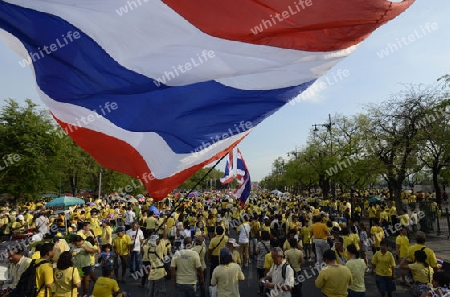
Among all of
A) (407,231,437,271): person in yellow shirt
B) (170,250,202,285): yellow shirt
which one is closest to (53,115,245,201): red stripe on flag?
(170,250,202,285): yellow shirt

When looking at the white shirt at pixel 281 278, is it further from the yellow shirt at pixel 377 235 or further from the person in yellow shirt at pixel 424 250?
the yellow shirt at pixel 377 235

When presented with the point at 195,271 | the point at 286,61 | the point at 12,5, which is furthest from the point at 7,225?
the point at 286,61

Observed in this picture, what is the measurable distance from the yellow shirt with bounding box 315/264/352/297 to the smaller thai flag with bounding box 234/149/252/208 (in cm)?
674

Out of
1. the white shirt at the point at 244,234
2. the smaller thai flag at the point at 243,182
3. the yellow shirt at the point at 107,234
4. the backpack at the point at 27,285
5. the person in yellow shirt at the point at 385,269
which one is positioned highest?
the smaller thai flag at the point at 243,182

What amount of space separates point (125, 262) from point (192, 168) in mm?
7090

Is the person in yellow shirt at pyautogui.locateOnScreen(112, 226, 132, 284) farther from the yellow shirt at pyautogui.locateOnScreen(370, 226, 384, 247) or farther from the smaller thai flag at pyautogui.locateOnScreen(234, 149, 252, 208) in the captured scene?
the yellow shirt at pyautogui.locateOnScreen(370, 226, 384, 247)

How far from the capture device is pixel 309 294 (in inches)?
343

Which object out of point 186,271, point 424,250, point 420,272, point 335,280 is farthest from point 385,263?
point 186,271

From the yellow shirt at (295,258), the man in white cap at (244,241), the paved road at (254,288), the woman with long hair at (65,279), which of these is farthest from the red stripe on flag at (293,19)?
the man in white cap at (244,241)

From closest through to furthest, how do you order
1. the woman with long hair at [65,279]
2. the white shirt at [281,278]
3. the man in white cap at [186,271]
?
1. the woman with long hair at [65,279]
2. the white shirt at [281,278]
3. the man in white cap at [186,271]

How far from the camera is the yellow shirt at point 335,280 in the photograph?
5363 mm

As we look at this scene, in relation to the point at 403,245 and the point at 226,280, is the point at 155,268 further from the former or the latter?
the point at 403,245

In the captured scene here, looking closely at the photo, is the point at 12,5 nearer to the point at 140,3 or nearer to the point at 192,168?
the point at 140,3

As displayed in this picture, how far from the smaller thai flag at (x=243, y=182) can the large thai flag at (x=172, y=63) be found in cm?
791
